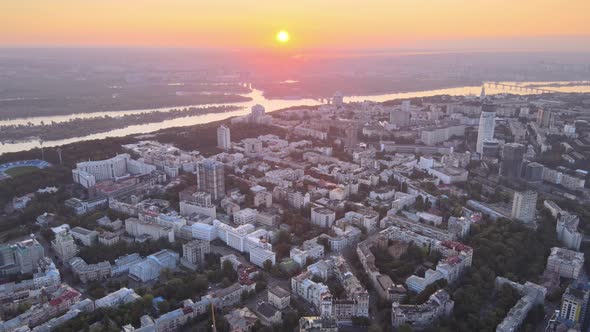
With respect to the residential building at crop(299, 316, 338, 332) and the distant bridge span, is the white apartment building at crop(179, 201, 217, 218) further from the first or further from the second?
the distant bridge span

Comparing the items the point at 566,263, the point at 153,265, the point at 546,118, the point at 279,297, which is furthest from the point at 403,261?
the point at 546,118

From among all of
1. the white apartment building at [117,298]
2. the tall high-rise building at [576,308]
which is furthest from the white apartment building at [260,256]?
the tall high-rise building at [576,308]

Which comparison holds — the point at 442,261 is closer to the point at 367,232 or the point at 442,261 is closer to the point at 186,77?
the point at 367,232

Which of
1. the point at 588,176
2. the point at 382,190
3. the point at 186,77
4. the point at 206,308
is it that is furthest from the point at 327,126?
the point at 186,77

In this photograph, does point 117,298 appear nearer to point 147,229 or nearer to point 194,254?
point 194,254

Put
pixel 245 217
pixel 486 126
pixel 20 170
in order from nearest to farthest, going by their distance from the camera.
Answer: pixel 245 217
pixel 20 170
pixel 486 126

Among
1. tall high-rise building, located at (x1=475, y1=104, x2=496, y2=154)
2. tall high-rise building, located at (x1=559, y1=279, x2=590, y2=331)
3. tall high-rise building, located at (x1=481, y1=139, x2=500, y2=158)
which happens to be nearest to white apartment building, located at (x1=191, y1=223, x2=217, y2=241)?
tall high-rise building, located at (x1=559, y1=279, x2=590, y2=331)
